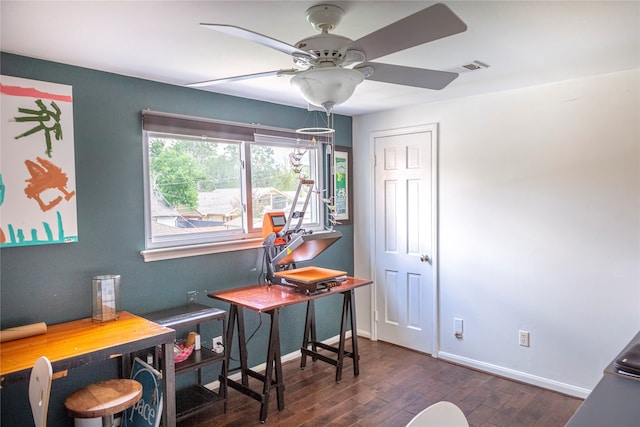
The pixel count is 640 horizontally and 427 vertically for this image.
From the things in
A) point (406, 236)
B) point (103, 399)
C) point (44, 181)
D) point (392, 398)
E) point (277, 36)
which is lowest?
point (392, 398)

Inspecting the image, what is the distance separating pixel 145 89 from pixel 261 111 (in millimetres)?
968

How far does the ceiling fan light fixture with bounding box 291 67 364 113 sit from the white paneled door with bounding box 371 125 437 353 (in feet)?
7.25

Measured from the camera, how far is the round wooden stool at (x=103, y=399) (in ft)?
6.56

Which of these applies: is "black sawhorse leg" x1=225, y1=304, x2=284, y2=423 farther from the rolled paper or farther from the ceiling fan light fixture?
the ceiling fan light fixture

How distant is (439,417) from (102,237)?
7.27 ft

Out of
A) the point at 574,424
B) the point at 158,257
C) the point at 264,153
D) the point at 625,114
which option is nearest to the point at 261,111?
the point at 264,153

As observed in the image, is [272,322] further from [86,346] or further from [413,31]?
[413,31]

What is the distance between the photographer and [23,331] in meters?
2.14

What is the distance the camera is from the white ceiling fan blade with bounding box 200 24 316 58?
1.35 meters

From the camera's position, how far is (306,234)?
3.05m

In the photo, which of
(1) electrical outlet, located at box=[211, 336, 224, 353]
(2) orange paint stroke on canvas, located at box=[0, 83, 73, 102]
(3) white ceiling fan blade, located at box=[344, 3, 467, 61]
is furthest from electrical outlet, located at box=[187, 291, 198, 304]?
(3) white ceiling fan blade, located at box=[344, 3, 467, 61]

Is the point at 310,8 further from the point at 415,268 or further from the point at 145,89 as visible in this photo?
the point at 415,268

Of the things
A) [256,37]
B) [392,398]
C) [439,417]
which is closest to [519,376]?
[392,398]

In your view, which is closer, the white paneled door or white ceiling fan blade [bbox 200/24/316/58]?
white ceiling fan blade [bbox 200/24/316/58]
